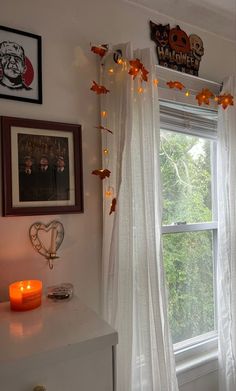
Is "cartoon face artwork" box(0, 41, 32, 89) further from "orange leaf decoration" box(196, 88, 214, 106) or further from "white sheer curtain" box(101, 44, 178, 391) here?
"orange leaf decoration" box(196, 88, 214, 106)

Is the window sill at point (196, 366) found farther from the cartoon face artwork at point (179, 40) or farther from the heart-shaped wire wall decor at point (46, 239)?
the cartoon face artwork at point (179, 40)

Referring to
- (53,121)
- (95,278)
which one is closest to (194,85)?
(53,121)

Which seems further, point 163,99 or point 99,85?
point 163,99

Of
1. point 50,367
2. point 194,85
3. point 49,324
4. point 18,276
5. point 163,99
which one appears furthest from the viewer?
point 194,85

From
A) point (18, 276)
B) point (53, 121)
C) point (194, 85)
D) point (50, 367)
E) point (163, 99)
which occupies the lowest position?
point (50, 367)

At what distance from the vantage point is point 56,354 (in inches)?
28.3

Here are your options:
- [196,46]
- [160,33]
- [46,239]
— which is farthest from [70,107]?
[196,46]

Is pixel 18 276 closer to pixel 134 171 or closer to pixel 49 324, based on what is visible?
pixel 49 324

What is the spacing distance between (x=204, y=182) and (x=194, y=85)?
1.93 feet

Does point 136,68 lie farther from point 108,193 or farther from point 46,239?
point 46,239

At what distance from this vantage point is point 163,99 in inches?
61.5

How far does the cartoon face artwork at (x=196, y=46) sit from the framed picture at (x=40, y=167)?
2.97 feet

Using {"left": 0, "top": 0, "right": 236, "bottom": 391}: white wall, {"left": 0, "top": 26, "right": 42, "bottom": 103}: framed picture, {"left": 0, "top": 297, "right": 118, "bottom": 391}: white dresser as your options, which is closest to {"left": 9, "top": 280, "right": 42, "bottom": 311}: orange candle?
{"left": 0, "top": 297, "right": 118, "bottom": 391}: white dresser

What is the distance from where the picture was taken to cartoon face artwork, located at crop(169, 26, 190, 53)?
1616 millimetres
